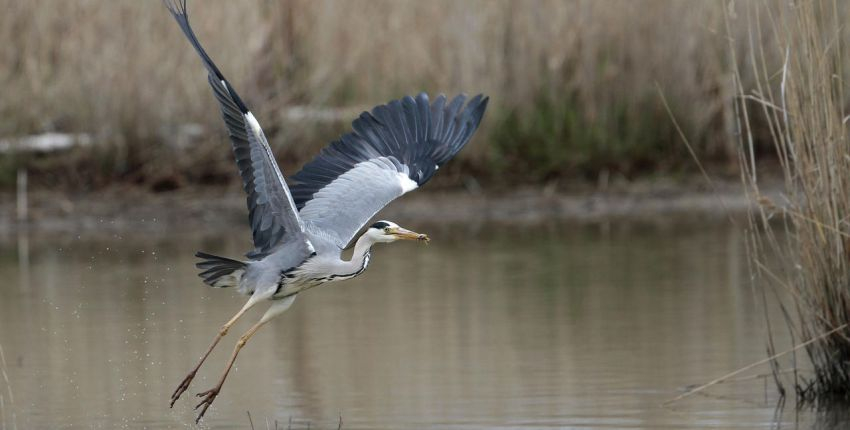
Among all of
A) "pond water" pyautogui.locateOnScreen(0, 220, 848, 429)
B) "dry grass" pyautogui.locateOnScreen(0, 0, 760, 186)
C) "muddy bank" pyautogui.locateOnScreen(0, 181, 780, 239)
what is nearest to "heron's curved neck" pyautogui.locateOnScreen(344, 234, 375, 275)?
"pond water" pyautogui.locateOnScreen(0, 220, 848, 429)

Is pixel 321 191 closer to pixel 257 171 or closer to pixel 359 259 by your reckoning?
pixel 359 259

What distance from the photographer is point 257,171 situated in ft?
23.7

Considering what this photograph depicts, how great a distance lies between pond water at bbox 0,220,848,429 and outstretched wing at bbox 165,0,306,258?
799 mm

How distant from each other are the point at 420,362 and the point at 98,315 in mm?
2641

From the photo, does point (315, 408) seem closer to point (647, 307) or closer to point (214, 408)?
point (214, 408)

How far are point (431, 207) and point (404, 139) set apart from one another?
18.3 ft

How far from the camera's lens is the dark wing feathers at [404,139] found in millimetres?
8336

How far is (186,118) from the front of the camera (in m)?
14.4

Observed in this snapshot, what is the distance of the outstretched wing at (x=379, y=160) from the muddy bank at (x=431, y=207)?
5.21m

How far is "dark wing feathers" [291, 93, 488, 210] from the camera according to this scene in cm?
834

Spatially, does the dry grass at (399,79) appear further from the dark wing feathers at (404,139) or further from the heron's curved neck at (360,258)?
the heron's curved neck at (360,258)

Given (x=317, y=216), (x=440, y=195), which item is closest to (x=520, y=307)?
(x=317, y=216)

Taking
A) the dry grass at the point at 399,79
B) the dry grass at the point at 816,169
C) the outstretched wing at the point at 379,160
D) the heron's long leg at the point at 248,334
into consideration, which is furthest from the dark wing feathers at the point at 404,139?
the dry grass at the point at 399,79

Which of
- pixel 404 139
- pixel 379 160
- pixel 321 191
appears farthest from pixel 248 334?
pixel 404 139
